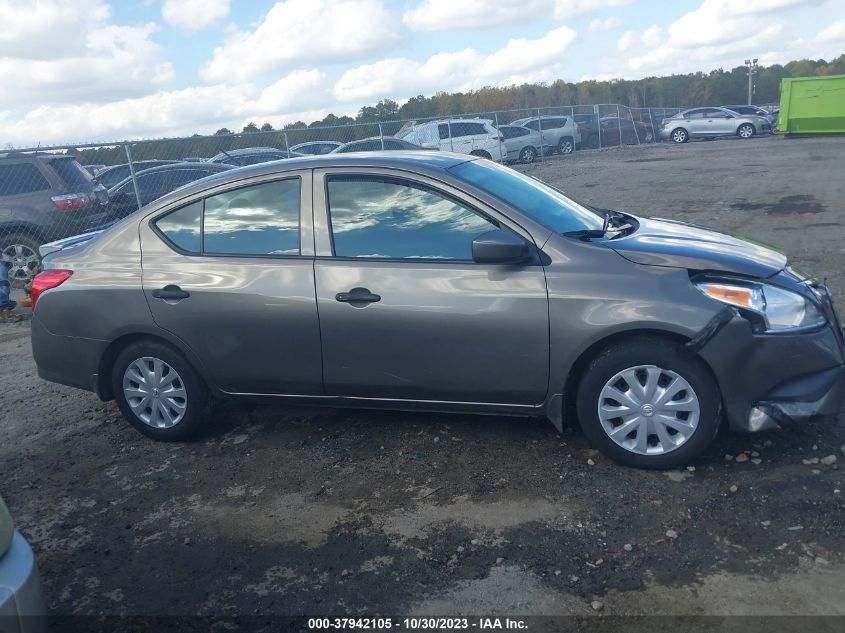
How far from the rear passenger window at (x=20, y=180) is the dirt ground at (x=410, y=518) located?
627cm

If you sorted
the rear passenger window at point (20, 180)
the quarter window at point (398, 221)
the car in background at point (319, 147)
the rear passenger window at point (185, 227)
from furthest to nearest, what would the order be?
1. the car in background at point (319, 147)
2. the rear passenger window at point (20, 180)
3. the rear passenger window at point (185, 227)
4. the quarter window at point (398, 221)

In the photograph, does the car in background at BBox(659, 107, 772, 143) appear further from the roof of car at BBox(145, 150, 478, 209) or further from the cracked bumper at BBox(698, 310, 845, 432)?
the cracked bumper at BBox(698, 310, 845, 432)

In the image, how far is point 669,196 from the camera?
14977 mm

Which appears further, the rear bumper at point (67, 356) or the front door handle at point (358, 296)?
the rear bumper at point (67, 356)

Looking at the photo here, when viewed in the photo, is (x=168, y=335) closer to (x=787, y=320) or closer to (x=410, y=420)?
(x=410, y=420)

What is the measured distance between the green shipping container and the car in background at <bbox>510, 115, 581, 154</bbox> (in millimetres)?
8113

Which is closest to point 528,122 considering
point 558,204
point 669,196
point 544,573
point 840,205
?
point 669,196

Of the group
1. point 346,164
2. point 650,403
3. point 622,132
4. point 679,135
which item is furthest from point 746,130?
point 650,403

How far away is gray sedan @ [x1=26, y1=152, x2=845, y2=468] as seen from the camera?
3973mm

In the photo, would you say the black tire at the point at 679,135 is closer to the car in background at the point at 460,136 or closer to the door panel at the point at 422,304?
the car in background at the point at 460,136

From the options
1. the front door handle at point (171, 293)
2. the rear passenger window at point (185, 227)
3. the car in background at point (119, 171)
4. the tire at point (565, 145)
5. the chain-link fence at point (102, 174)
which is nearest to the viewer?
the front door handle at point (171, 293)

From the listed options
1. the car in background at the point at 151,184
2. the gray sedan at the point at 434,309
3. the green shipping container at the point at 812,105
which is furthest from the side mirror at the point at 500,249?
the green shipping container at the point at 812,105

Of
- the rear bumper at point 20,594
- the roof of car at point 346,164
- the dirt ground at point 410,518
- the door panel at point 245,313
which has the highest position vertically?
the roof of car at point 346,164

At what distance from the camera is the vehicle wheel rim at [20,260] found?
1107cm
